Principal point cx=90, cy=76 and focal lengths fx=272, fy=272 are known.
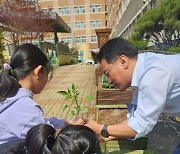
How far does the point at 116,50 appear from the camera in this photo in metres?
1.71

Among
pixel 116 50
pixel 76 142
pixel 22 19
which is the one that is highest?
pixel 22 19

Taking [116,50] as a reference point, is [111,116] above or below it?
below

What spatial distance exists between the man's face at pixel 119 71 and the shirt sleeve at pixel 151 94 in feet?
0.47

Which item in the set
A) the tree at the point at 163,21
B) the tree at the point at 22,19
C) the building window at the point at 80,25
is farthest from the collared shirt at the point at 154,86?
the building window at the point at 80,25

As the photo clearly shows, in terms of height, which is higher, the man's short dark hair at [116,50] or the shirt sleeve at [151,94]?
the man's short dark hair at [116,50]

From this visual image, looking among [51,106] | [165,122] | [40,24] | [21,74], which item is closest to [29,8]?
[40,24]

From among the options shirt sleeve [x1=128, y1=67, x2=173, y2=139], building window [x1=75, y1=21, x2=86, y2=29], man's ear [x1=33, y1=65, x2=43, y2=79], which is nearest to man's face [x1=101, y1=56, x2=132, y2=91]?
shirt sleeve [x1=128, y1=67, x2=173, y2=139]

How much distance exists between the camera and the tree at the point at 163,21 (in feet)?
15.7

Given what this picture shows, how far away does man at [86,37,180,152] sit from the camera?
153 cm

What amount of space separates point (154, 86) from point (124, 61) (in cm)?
27

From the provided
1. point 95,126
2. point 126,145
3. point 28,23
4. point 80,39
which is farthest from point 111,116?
point 80,39

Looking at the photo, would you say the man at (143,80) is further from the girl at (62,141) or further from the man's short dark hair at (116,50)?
the girl at (62,141)

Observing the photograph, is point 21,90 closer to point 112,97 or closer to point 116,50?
point 116,50

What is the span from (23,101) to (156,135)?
294 centimetres
